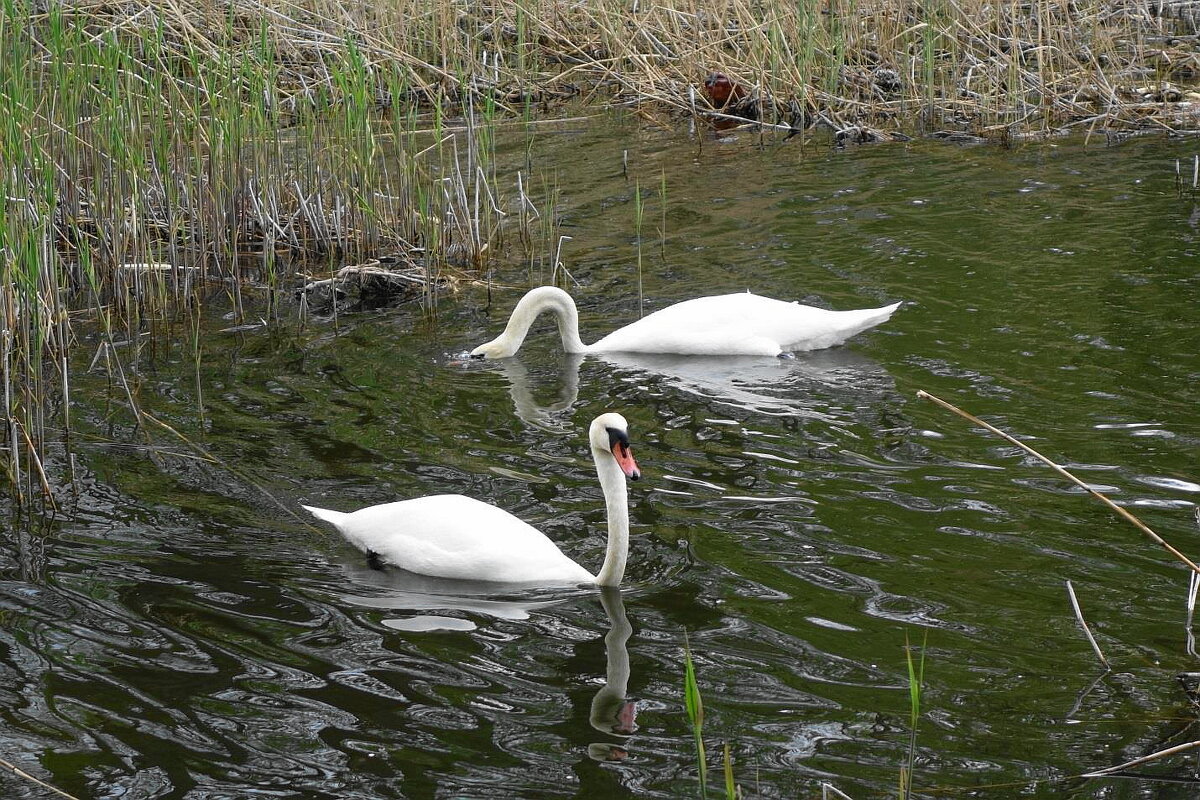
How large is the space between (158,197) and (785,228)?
13.9 ft

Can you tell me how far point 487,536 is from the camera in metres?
4.96

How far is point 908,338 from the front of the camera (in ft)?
25.3

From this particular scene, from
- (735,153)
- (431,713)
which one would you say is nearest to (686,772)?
(431,713)

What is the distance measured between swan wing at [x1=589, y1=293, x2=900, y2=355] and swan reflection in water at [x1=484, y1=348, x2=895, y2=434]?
100 mm

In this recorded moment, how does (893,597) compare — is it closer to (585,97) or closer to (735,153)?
(735,153)

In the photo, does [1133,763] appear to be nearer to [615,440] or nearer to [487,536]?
[615,440]

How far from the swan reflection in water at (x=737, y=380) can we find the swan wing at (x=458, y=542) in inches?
64.6

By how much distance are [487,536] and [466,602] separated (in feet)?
0.80

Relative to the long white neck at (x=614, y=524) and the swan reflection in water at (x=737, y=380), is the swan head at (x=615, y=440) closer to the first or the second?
the long white neck at (x=614, y=524)

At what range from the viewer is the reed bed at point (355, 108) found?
6.82 metres

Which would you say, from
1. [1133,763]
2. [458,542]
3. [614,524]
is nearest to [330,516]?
[458,542]

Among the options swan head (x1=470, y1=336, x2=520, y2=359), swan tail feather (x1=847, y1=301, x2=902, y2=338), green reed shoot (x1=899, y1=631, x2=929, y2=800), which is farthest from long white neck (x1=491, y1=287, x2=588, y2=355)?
green reed shoot (x1=899, y1=631, x2=929, y2=800)

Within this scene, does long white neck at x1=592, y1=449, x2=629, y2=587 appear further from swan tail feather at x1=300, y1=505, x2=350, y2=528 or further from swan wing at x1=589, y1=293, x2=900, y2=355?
swan wing at x1=589, y1=293, x2=900, y2=355

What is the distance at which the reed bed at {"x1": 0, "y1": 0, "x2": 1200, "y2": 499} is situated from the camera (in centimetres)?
682
